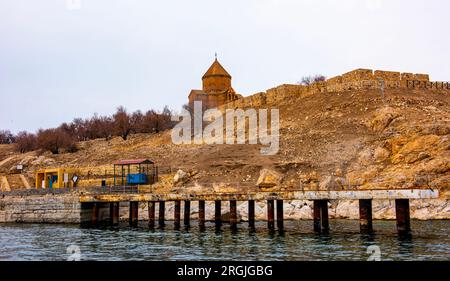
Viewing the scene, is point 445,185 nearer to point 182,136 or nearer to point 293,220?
point 293,220

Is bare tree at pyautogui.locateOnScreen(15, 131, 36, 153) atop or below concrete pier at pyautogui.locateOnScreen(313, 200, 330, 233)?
atop

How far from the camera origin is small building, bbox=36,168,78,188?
4219 centimetres

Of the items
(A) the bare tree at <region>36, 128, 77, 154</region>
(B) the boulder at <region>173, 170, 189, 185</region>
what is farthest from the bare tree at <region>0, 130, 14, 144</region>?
(B) the boulder at <region>173, 170, 189, 185</region>

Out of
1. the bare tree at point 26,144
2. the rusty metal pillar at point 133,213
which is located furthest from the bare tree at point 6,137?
the rusty metal pillar at point 133,213

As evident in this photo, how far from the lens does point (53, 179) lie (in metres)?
43.7

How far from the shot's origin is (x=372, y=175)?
36.3m

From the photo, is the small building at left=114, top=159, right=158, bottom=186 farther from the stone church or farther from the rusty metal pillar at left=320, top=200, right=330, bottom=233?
the stone church

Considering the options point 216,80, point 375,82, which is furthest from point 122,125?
point 375,82

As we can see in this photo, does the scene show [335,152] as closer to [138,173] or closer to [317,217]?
[138,173]

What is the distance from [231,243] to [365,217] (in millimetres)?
6750

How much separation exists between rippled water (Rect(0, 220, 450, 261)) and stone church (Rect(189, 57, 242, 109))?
46191 mm

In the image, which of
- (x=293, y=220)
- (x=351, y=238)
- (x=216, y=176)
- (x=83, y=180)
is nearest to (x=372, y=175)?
(x=293, y=220)

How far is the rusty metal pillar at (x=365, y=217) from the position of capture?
23.0 metres

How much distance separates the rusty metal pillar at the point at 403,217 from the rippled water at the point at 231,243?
0.47m
